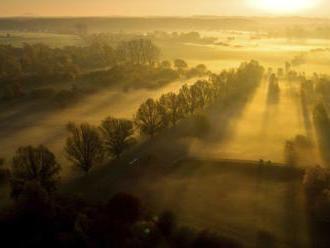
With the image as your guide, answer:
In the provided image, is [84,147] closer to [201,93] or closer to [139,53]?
[201,93]

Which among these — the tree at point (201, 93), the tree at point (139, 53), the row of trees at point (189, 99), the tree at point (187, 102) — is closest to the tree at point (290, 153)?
the row of trees at point (189, 99)

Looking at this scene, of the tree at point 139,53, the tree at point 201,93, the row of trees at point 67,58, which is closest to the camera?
the tree at point 201,93

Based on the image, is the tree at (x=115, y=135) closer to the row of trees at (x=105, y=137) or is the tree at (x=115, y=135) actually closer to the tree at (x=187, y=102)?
the row of trees at (x=105, y=137)

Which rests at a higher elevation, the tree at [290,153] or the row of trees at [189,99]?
the row of trees at [189,99]

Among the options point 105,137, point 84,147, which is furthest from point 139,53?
point 84,147

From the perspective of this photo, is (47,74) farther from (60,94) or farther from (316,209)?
(316,209)

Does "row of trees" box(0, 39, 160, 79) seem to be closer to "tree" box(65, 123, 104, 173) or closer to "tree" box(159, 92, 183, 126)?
"tree" box(159, 92, 183, 126)
